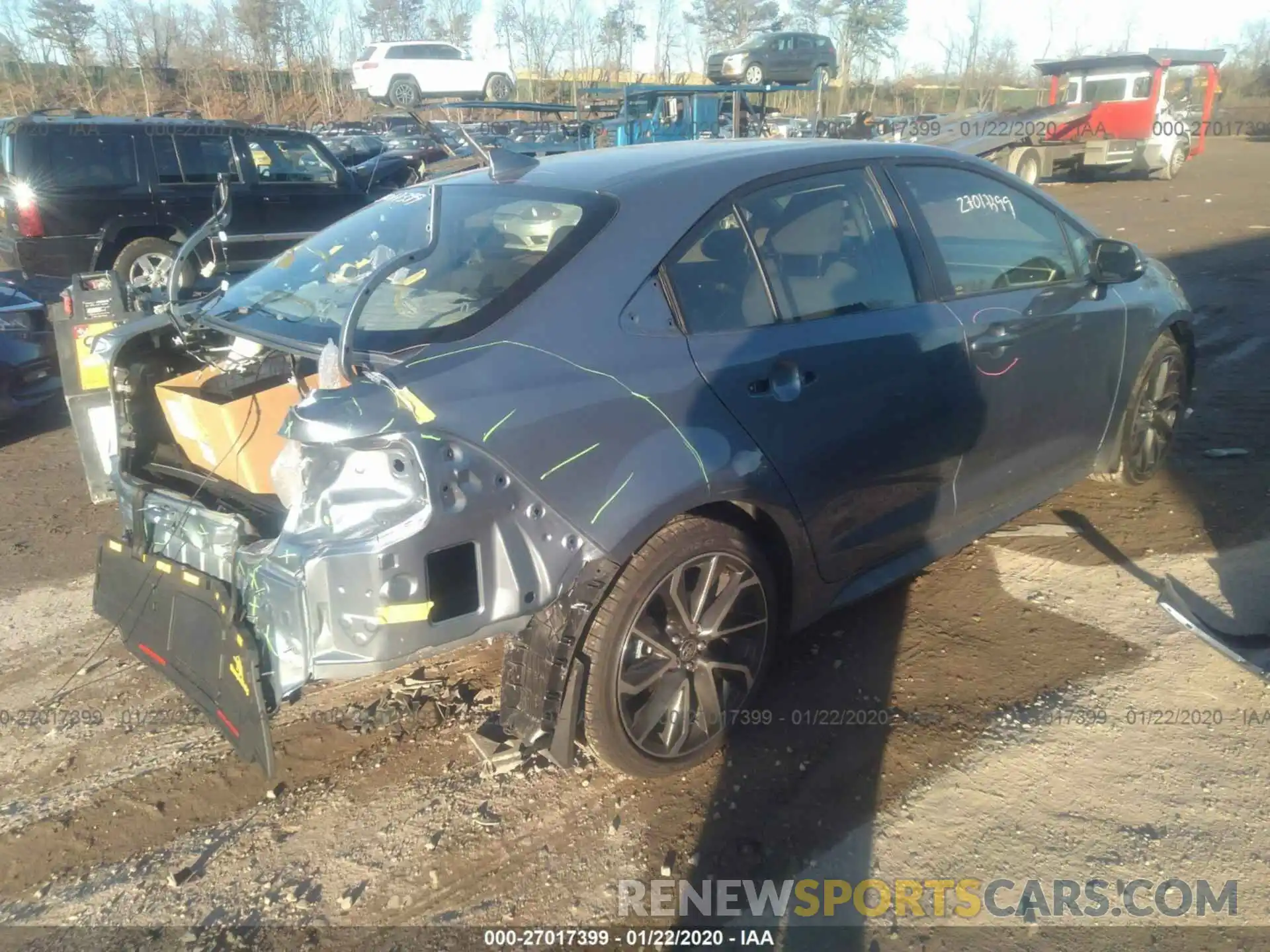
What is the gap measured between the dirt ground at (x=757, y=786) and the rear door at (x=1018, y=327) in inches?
20.4

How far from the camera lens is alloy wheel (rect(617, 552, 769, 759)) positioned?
2.77m

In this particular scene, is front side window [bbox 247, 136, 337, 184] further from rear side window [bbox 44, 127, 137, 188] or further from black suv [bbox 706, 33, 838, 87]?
black suv [bbox 706, 33, 838, 87]

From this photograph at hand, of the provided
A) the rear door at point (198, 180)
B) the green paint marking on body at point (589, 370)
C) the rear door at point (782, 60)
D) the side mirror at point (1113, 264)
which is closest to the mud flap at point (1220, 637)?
the side mirror at point (1113, 264)

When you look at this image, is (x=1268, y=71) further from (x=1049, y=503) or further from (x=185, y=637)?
(x=185, y=637)

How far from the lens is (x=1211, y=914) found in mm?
2420

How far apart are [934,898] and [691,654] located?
0.92 metres

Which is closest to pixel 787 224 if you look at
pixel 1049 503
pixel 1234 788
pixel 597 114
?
pixel 1234 788

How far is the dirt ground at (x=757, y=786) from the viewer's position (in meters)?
2.56

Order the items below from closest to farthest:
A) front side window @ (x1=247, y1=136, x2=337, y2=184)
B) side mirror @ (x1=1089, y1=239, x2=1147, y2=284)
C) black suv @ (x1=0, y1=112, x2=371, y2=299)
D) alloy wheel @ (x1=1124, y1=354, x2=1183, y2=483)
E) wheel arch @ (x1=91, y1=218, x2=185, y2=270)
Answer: side mirror @ (x1=1089, y1=239, x2=1147, y2=284) → alloy wheel @ (x1=1124, y1=354, x2=1183, y2=483) → black suv @ (x1=0, y1=112, x2=371, y2=299) → wheel arch @ (x1=91, y1=218, x2=185, y2=270) → front side window @ (x1=247, y1=136, x2=337, y2=184)

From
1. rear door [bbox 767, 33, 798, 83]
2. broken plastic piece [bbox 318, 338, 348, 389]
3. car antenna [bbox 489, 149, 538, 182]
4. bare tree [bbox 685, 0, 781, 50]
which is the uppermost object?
bare tree [bbox 685, 0, 781, 50]

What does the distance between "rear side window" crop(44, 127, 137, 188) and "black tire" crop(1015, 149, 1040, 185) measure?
16.0 meters

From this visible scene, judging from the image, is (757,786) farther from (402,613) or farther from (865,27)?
(865,27)

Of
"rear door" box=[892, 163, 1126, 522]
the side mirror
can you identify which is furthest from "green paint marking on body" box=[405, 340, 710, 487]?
the side mirror

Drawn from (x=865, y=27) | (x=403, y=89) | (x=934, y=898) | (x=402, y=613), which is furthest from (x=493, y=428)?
(x=865, y=27)
